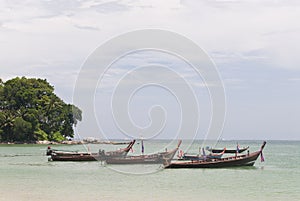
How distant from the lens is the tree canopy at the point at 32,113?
69.8m

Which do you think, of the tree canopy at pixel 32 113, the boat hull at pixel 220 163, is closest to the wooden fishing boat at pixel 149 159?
the boat hull at pixel 220 163

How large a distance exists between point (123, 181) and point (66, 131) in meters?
54.0

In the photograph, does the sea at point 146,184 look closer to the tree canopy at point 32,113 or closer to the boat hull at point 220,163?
the boat hull at point 220,163

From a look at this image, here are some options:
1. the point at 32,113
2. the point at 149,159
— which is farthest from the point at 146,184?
the point at 32,113

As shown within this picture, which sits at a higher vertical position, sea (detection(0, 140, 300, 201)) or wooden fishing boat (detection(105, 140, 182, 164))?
wooden fishing boat (detection(105, 140, 182, 164))

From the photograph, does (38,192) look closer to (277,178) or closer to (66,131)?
(277,178)

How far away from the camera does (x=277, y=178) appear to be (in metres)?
27.6

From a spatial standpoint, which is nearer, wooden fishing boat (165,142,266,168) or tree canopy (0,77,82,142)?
wooden fishing boat (165,142,266,168)

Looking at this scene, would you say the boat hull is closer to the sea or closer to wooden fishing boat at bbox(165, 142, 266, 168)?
wooden fishing boat at bbox(165, 142, 266, 168)

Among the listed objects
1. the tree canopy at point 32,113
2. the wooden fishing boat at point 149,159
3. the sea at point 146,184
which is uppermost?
the tree canopy at point 32,113

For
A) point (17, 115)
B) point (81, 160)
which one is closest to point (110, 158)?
point (81, 160)

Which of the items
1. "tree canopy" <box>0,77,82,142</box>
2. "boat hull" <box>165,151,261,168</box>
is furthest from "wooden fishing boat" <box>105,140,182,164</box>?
"tree canopy" <box>0,77,82,142</box>

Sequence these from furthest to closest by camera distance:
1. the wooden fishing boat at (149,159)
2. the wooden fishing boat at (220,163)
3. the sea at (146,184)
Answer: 1. the wooden fishing boat at (149,159)
2. the wooden fishing boat at (220,163)
3. the sea at (146,184)

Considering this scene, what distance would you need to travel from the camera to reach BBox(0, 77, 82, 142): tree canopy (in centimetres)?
A: 6975
